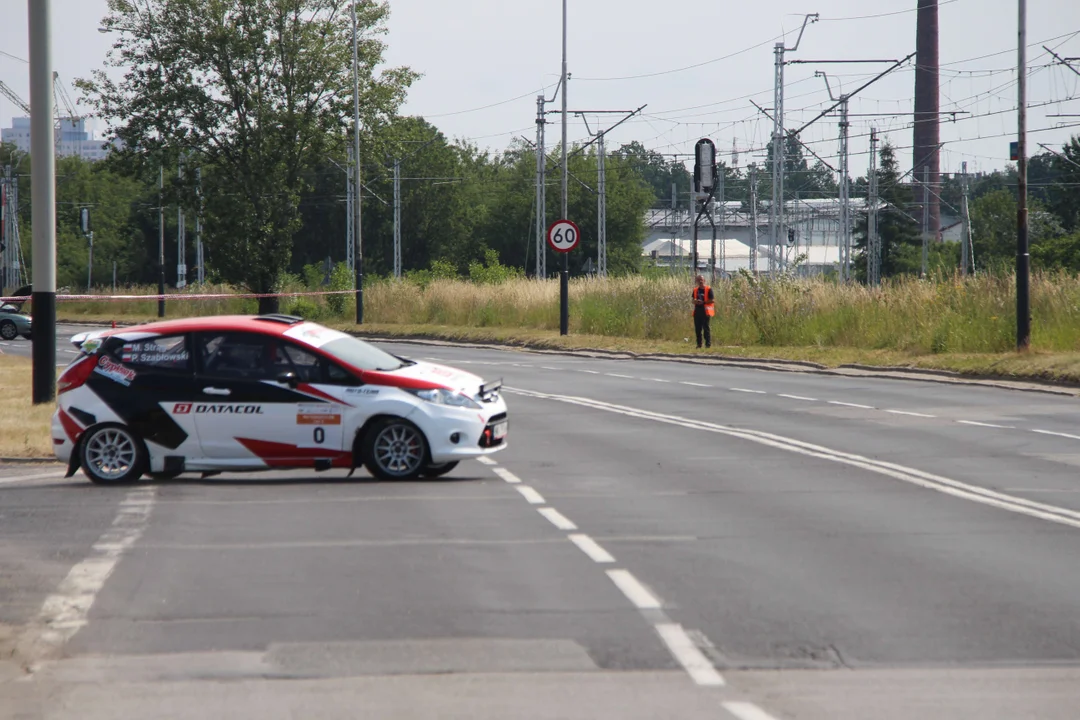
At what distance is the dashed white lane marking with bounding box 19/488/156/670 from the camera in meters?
7.25

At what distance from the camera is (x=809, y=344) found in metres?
35.7

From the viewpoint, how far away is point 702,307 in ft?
116

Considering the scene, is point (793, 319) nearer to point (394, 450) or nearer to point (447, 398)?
point (447, 398)

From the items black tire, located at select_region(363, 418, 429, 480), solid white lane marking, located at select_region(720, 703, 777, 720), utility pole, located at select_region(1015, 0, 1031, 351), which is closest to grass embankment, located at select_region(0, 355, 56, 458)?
black tire, located at select_region(363, 418, 429, 480)

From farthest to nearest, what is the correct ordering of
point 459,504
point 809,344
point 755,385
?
point 809,344
point 755,385
point 459,504

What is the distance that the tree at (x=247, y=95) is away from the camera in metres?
57.5

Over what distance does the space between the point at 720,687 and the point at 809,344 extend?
98.6ft

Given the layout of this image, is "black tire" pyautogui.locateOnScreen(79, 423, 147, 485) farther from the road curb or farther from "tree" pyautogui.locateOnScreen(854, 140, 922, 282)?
"tree" pyautogui.locateOnScreen(854, 140, 922, 282)

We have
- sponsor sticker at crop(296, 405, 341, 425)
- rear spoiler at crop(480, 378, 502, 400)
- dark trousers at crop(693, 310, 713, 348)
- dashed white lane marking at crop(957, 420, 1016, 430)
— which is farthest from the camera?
dark trousers at crop(693, 310, 713, 348)

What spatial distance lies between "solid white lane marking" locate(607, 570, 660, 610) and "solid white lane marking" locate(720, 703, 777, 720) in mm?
1866

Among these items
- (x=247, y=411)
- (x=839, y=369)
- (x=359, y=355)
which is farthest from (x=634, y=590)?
(x=839, y=369)

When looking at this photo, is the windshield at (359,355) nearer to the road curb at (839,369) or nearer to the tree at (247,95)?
the road curb at (839,369)

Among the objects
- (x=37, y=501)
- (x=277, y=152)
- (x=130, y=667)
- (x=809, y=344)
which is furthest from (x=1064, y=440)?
(x=277, y=152)

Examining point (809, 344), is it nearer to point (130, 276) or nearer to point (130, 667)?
point (130, 667)
